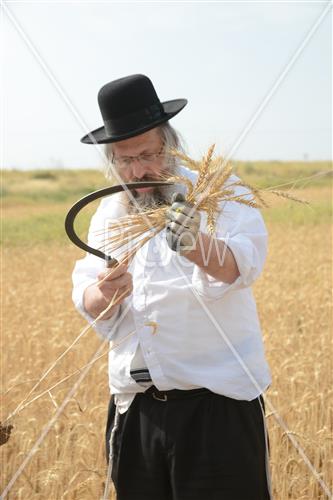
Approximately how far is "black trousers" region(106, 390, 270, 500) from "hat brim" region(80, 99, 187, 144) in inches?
32.0

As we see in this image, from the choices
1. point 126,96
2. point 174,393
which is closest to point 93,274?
point 174,393

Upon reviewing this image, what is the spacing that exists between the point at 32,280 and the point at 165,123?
21.4 ft

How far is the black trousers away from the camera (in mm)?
2062

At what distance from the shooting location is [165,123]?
2254 millimetres

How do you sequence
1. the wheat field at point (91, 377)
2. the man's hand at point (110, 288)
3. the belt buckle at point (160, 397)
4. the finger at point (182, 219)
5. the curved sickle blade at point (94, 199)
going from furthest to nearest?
1. the wheat field at point (91, 377)
2. the belt buckle at point (160, 397)
3. the man's hand at point (110, 288)
4. the curved sickle blade at point (94, 199)
5. the finger at point (182, 219)

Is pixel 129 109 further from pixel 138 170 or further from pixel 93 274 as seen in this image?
pixel 93 274

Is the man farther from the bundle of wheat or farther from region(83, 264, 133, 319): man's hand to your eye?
the bundle of wheat

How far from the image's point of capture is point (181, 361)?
2074 millimetres

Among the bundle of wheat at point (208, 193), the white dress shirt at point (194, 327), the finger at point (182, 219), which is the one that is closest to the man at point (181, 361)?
the white dress shirt at point (194, 327)

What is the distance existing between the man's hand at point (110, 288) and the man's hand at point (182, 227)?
0.28 metres

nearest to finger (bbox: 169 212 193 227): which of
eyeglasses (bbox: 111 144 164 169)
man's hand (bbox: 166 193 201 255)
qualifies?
man's hand (bbox: 166 193 201 255)

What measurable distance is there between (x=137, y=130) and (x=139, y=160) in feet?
0.33

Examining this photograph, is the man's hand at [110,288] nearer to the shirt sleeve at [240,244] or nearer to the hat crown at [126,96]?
the shirt sleeve at [240,244]

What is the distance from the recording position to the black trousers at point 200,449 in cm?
206
